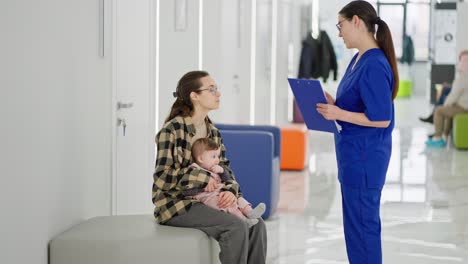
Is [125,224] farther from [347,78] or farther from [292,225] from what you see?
[292,225]

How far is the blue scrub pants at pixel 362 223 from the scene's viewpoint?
4781 millimetres

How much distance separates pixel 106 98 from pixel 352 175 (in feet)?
4.96

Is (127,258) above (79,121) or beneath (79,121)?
beneath

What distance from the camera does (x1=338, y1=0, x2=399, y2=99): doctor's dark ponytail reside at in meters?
4.78

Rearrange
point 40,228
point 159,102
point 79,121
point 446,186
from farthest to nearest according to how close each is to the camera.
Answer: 1. point 446,186
2. point 159,102
3. point 79,121
4. point 40,228

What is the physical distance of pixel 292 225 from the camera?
7270 mm

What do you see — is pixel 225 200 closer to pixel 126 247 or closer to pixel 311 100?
pixel 126 247

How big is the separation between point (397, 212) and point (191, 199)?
148 inches

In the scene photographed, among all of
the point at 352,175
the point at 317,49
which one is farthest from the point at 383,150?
the point at 317,49

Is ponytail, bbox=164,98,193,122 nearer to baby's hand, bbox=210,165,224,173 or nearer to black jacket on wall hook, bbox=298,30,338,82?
baby's hand, bbox=210,165,224,173

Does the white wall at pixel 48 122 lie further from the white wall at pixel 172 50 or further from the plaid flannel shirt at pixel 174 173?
the white wall at pixel 172 50

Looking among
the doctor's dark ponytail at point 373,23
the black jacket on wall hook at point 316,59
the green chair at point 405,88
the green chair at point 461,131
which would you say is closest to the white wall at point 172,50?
the doctor's dark ponytail at point 373,23

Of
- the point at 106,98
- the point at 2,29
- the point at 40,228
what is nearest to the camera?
the point at 2,29

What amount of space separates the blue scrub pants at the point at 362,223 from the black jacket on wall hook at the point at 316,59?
11836 mm
